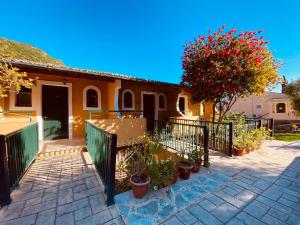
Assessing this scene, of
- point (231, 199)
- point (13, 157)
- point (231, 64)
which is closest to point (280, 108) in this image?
point (231, 64)

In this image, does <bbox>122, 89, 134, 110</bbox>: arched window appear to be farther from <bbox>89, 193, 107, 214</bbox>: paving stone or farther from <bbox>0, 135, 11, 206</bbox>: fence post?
<bbox>0, 135, 11, 206</bbox>: fence post

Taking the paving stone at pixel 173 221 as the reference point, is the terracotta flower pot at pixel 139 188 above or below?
above

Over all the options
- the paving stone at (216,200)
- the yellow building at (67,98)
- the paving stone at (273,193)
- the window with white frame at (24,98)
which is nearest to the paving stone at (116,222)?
the paving stone at (216,200)

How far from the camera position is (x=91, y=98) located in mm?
6980

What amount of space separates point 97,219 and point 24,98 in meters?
5.76

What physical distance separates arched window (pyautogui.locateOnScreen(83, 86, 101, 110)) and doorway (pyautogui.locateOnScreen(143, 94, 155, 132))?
9.44 feet

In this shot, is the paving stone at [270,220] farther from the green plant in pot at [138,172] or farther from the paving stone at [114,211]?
Result: the paving stone at [114,211]

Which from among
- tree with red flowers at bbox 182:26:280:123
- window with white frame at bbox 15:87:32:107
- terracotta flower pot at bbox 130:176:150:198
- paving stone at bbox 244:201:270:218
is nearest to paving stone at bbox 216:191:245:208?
paving stone at bbox 244:201:270:218

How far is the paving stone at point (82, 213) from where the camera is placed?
2.09m

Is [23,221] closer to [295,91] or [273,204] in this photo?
[273,204]

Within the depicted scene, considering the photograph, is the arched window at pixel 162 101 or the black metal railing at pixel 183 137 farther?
the arched window at pixel 162 101

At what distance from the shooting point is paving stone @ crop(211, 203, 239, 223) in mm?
2104

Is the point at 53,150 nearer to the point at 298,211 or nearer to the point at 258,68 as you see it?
the point at 298,211

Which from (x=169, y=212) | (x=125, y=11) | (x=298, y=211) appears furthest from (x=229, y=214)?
(x=125, y=11)
